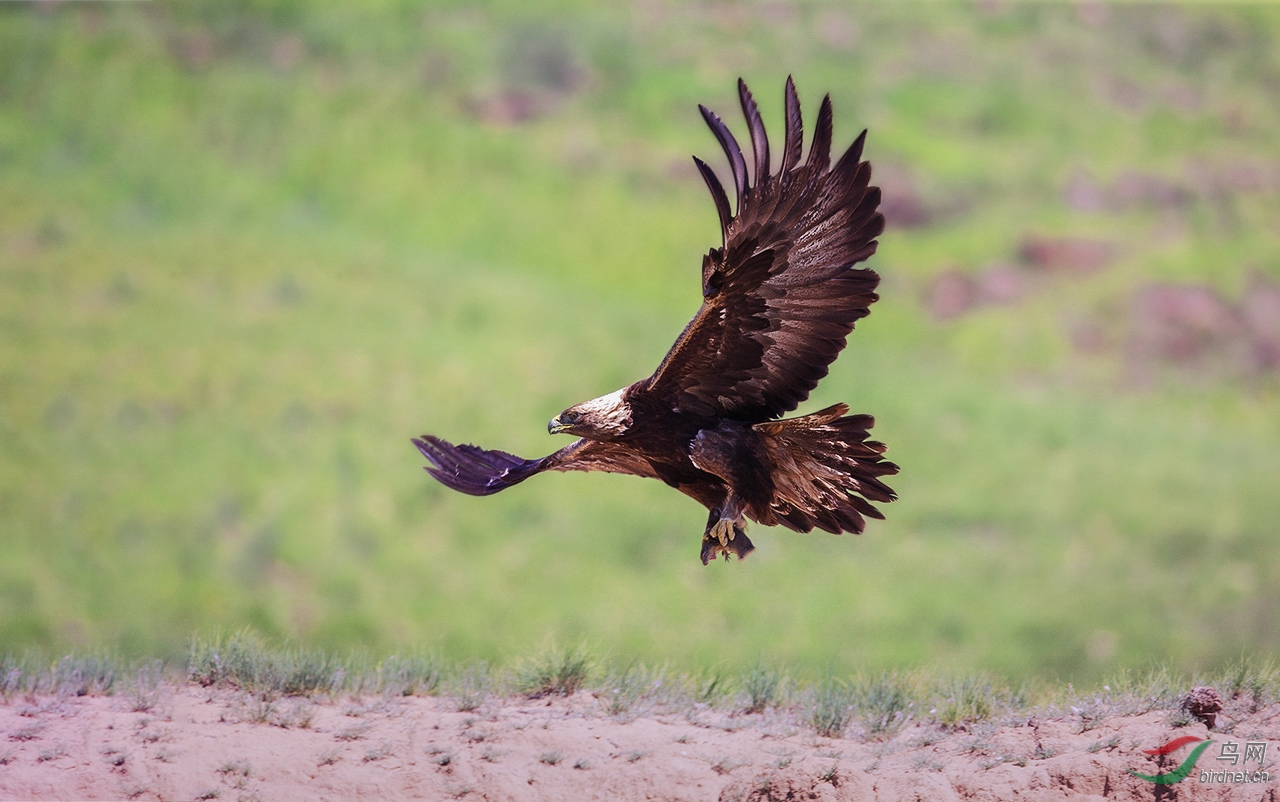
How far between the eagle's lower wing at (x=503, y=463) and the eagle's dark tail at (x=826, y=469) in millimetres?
756

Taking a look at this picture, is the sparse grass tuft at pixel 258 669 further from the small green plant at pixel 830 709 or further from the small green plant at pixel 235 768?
the small green plant at pixel 830 709

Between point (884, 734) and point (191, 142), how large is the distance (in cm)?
3046

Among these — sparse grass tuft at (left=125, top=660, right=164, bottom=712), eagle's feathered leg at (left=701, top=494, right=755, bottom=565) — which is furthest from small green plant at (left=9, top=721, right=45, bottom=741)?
eagle's feathered leg at (left=701, top=494, right=755, bottom=565)

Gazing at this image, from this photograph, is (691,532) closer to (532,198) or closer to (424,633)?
(424,633)

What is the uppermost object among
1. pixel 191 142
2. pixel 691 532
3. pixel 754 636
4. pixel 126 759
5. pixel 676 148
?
pixel 676 148

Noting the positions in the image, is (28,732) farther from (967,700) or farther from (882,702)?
(967,700)

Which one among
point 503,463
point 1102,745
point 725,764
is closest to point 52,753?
point 503,463

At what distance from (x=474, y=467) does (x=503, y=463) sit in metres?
0.17

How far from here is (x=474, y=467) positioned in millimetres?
7348

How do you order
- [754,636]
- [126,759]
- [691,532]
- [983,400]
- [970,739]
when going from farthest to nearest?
[983,400]
[691,532]
[754,636]
[970,739]
[126,759]

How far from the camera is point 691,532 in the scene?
26609 mm

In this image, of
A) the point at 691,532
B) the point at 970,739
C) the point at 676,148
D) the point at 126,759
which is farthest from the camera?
the point at 676,148

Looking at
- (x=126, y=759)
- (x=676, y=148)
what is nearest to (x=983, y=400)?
(x=676, y=148)

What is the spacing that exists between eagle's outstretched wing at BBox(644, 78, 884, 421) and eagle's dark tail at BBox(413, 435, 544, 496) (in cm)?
108
